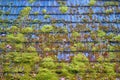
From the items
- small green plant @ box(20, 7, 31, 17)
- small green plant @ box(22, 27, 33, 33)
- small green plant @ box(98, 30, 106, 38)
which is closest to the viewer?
small green plant @ box(98, 30, 106, 38)

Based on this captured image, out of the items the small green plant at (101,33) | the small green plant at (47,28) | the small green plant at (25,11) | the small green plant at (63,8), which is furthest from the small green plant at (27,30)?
the small green plant at (101,33)

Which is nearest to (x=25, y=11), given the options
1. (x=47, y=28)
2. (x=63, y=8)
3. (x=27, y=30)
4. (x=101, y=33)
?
(x=27, y=30)

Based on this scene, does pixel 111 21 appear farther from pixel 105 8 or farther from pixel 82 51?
pixel 82 51

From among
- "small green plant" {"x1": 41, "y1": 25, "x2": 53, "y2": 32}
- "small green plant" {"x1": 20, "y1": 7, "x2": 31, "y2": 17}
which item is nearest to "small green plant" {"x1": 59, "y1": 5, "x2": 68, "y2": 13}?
"small green plant" {"x1": 41, "y1": 25, "x2": 53, "y2": 32}

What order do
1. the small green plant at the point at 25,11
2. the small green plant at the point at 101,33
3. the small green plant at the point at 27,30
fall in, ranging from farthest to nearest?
the small green plant at the point at 25,11 → the small green plant at the point at 27,30 → the small green plant at the point at 101,33

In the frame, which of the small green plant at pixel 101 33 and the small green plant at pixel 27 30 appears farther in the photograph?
the small green plant at pixel 27 30

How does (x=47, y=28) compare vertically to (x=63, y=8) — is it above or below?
below

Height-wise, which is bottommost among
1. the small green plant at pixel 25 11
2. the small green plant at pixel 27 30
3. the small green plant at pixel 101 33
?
the small green plant at pixel 101 33

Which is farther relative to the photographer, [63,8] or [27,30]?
[63,8]

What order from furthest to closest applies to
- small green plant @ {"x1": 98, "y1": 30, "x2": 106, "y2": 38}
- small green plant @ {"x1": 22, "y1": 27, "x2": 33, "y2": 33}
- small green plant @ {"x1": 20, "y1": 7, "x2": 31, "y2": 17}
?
small green plant @ {"x1": 20, "y1": 7, "x2": 31, "y2": 17} → small green plant @ {"x1": 22, "y1": 27, "x2": 33, "y2": 33} → small green plant @ {"x1": 98, "y1": 30, "x2": 106, "y2": 38}

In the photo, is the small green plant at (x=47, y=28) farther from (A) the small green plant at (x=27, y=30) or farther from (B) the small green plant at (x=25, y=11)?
(B) the small green plant at (x=25, y=11)

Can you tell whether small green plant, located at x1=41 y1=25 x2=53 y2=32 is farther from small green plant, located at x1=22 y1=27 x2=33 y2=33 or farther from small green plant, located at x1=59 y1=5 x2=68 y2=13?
small green plant, located at x1=59 y1=5 x2=68 y2=13

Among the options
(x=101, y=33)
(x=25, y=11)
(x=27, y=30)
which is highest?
(x=25, y=11)

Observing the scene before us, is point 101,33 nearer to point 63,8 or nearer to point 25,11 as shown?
point 63,8
